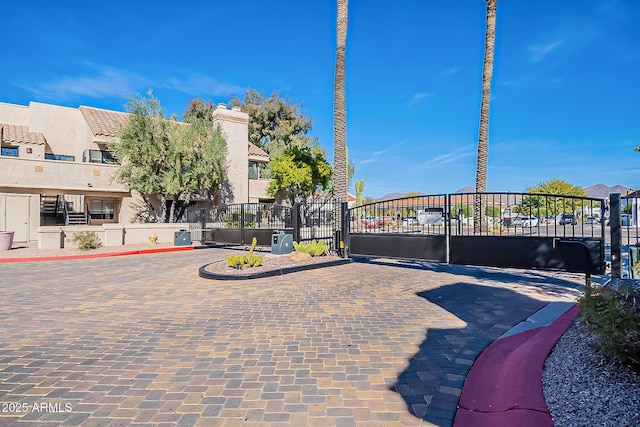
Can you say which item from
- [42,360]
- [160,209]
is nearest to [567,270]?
[42,360]

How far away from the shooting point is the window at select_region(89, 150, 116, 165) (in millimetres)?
23156

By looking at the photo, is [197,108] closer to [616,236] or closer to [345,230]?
[345,230]

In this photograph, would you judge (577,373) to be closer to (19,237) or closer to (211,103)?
(19,237)

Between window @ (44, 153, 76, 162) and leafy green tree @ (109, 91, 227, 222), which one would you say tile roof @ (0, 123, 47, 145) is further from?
leafy green tree @ (109, 91, 227, 222)

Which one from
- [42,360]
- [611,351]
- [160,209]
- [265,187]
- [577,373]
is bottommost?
[42,360]

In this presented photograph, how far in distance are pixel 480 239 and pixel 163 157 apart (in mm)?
18247

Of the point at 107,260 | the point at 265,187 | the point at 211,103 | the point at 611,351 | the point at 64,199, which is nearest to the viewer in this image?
the point at 611,351

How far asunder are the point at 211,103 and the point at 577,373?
47.6 meters

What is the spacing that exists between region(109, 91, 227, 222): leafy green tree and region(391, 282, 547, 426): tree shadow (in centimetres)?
1764

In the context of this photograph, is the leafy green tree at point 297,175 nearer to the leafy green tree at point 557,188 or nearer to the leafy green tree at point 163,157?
the leafy green tree at point 163,157

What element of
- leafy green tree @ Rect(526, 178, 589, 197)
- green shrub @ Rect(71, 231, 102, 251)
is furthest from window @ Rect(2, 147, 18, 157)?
leafy green tree @ Rect(526, 178, 589, 197)

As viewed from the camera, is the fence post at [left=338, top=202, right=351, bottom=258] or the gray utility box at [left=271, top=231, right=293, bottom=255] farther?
the gray utility box at [left=271, top=231, right=293, bottom=255]

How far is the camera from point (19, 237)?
1967 centimetres

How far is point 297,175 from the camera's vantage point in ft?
91.2
